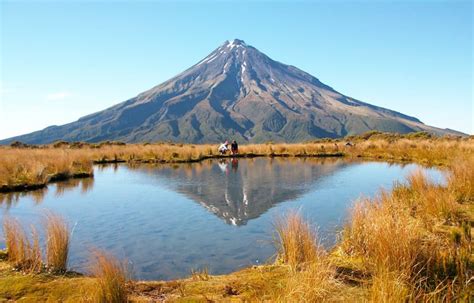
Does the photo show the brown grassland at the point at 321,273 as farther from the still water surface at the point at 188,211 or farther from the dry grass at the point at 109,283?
the still water surface at the point at 188,211

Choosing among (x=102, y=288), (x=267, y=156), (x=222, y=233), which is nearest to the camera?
(x=102, y=288)

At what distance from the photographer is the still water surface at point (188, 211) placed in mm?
7688

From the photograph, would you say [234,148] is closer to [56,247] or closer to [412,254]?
[56,247]

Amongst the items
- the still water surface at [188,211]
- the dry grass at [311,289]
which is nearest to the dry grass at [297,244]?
the still water surface at [188,211]

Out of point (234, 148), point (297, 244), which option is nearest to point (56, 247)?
point (297, 244)

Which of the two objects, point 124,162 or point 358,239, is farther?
point 124,162

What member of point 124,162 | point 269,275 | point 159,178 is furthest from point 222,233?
point 124,162

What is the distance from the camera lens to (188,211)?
11773mm

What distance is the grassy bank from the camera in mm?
18078

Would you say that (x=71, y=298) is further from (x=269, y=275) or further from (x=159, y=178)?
(x=159, y=178)

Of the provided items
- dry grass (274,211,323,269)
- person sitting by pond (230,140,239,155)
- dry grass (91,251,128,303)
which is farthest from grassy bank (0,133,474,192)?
dry grass (91,251,128,303)

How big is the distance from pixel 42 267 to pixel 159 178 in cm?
1402

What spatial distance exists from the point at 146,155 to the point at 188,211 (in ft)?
71.2

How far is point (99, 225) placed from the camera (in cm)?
1009
